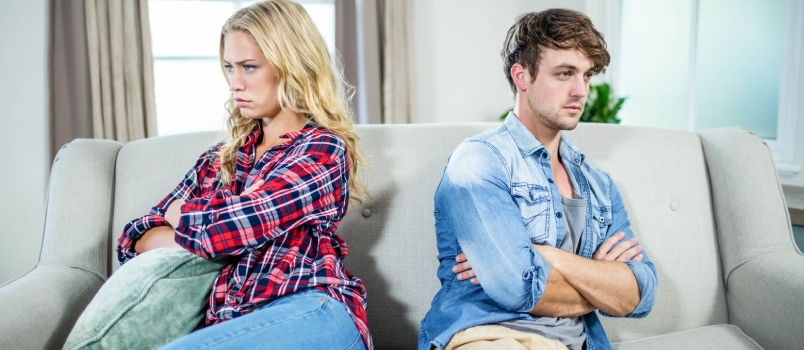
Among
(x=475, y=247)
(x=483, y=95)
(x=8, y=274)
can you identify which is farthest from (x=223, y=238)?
(x=483, y=95)

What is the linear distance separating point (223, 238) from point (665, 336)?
118cm

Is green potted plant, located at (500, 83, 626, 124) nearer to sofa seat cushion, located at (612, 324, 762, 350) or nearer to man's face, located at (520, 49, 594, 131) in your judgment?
sofa seat cushion, located at (612, 324, 762, 350)

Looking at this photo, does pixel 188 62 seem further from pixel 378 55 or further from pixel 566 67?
pixel 566 67

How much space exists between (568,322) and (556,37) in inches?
25.1

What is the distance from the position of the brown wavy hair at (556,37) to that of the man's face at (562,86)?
0.6 inches

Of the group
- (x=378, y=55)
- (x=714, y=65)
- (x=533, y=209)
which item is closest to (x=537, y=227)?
(x=533, y=209)

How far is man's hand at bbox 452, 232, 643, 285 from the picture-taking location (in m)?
1.37

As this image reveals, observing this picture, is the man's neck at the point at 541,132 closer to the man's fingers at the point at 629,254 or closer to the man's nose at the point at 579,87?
the man's nose at the point at 579,87

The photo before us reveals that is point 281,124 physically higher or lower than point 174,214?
higher

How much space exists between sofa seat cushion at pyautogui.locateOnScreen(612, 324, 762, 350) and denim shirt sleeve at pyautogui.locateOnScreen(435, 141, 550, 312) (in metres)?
0.53

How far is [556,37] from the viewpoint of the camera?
144 centimetres

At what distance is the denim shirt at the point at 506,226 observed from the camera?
1.25 metres

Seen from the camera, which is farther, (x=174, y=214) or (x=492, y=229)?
(x=174, y=214)

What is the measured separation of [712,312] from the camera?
1.74 meters
